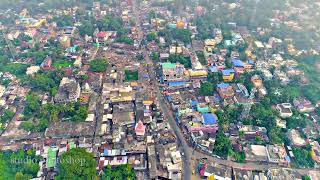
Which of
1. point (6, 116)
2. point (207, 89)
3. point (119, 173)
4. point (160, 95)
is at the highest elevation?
point (207, 89)

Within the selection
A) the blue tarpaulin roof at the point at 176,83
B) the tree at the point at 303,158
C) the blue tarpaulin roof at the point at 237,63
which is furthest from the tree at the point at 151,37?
the tree at the point at 303,158

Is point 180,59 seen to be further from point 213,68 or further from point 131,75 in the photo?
point 131,75

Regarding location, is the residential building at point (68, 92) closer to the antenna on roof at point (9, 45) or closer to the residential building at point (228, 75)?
the antenna on roof at point (9, 45)

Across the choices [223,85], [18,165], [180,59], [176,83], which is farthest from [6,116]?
[223,85]

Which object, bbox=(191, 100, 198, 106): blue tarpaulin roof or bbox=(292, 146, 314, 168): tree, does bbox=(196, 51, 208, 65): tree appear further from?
bbox=(292, 146, 314, 168): tree

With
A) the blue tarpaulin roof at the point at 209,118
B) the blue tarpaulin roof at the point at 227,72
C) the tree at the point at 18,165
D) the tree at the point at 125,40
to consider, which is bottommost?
the tree at the point at 18,165

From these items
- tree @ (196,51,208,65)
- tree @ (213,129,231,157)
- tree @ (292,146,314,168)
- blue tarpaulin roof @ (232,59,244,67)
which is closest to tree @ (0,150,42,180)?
tree @ (213,129,231,157)

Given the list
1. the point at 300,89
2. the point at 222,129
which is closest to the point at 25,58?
the point at 222,129
